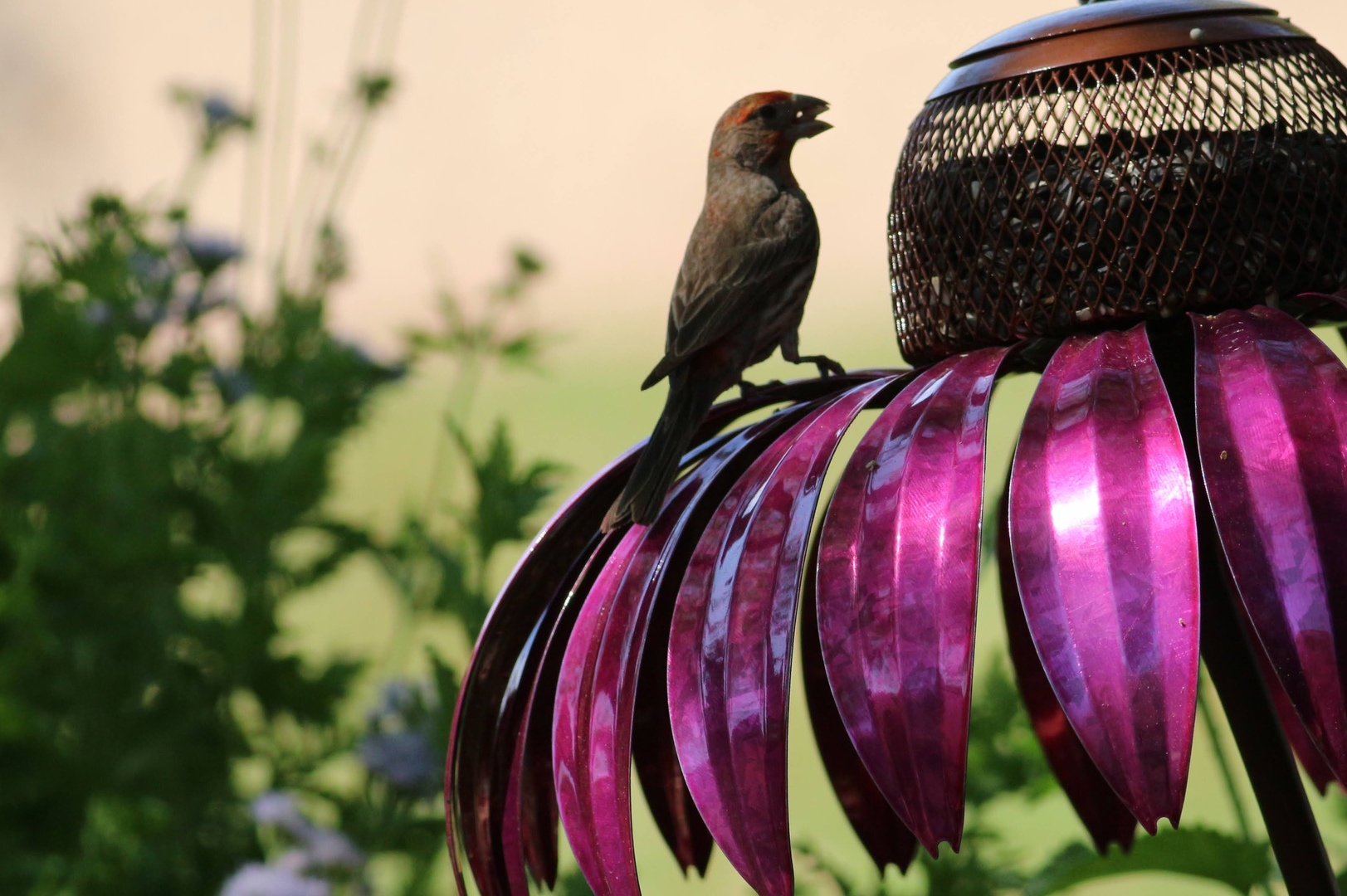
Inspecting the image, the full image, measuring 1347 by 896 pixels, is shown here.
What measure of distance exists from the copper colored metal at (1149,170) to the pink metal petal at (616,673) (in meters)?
0.22

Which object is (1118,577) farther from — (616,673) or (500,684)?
(500,684)

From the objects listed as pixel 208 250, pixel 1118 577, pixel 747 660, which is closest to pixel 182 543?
pixel 208 250

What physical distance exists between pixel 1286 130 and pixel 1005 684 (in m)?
1.13

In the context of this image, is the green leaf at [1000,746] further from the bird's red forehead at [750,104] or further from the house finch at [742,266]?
the bird's red forehead at [750,104]

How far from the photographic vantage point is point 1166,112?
3.59 feet

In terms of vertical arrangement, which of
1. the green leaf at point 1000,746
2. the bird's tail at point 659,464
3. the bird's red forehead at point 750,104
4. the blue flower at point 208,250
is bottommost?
the green leaf at point 1000,746

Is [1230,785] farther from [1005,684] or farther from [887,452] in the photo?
[887,452]

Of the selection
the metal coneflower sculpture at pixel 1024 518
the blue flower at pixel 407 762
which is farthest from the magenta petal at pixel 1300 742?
the blue flower at pixel 407 762

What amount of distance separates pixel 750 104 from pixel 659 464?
1.97 feet

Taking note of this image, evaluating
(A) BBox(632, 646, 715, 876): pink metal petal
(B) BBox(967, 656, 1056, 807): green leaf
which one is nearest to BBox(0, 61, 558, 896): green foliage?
(B) BBox(967, 656, 1056, 807): green leaf

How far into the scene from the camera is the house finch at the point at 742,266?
140 centimetres

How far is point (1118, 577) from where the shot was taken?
0.75 metres

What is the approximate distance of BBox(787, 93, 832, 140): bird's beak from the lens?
161 centimetres

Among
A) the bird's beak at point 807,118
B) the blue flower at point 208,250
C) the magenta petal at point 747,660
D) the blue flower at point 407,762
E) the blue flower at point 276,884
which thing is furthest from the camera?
the blue flower at point 208,250
